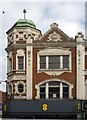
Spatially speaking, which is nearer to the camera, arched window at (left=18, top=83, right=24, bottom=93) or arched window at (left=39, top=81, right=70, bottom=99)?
arched window at (left=39, top=81, right=70, bottom=99)

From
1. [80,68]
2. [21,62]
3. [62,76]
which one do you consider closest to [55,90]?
[62,76]

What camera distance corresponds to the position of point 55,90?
30156 mm

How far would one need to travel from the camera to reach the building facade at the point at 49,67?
99.2 feet

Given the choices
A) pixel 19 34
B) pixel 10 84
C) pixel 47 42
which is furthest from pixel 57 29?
pixel 10 84

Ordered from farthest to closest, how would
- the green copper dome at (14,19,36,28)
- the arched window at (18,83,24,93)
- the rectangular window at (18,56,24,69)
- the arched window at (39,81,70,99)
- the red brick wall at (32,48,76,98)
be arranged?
the green copper dome at (14,19,36,28)
the rectangular window at (18,56,24,69)
the arched window at (18,83,24,93)
the red brick wall at (32,48,76,98)
the arched window at (39,81,70,99)

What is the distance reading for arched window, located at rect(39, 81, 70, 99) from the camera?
30.1m

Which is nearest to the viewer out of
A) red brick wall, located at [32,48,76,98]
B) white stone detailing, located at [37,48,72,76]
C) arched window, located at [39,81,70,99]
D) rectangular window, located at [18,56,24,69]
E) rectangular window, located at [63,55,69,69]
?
arched window, located at [39,81,70,99]

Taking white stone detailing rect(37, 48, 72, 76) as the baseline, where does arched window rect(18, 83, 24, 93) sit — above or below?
below

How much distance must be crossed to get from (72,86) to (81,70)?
1.74m

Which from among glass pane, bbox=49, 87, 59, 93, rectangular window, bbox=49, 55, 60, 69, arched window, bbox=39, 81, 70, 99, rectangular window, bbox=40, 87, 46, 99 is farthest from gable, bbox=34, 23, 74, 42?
rectangular window, bbox=40, 87, 46, 99

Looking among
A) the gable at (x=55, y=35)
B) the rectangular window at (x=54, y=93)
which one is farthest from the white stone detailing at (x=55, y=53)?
the rectangular window at (x=54, y=93)

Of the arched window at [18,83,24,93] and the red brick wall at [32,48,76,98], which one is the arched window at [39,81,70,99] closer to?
the red brick wall at [32,48,76,98]

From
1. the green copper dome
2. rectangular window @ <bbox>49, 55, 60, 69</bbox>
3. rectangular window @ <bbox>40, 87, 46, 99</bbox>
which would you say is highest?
the green copper dome

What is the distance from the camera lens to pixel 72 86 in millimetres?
30188
